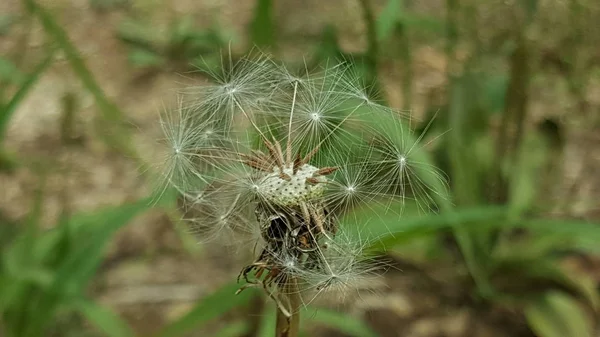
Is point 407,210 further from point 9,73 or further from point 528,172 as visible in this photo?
point 9,73

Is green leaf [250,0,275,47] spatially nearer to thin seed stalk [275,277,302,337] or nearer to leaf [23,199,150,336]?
leaf [23,199,150,336]

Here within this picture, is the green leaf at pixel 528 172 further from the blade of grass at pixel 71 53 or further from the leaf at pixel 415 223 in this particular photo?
the blade of grass at pixel 71 53

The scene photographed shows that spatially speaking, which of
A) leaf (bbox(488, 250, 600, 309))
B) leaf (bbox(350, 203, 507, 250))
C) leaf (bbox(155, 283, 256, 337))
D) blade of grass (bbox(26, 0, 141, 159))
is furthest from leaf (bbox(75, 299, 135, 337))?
leaf (bbox(488, 250, 600, 309))

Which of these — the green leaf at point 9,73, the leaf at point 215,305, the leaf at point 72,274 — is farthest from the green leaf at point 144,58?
the leaf at point 215,305

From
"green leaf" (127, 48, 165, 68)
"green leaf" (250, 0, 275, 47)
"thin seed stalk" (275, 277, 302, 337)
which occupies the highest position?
"green leaf" (250, 0, 275, 47)

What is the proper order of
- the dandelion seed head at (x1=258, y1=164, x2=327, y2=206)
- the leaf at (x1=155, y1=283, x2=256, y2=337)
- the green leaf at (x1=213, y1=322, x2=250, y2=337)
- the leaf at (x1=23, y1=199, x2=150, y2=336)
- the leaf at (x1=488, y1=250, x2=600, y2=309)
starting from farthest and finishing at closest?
the leaf at (x1=488, y1=250, x2=600, y2=309)
the green leaf at (x1=213, y1=322, x2=250, y2=337)
the leaf at (x1=23, y1=199, x2=150, y2=336)
the leaf at (x1=155, y1=283, x2=256, y2=337)
the dandelion seed head at (x1=258, y1=164, x2=327, y2=206)

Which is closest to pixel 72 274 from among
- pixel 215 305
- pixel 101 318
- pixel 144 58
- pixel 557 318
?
pixel 101 318
